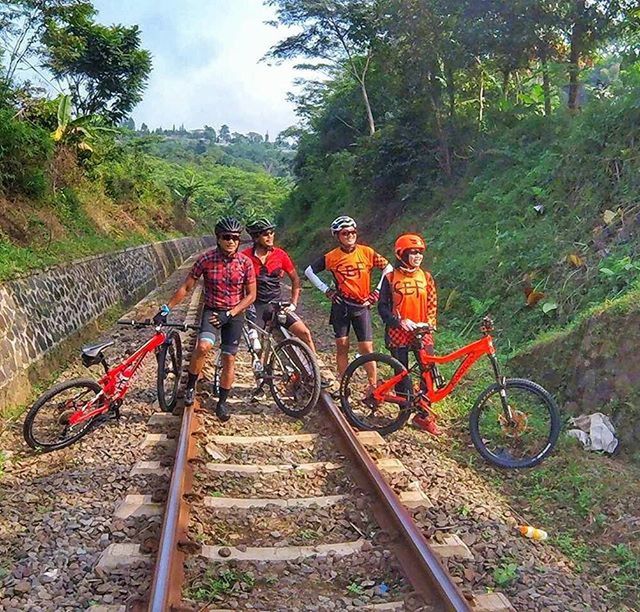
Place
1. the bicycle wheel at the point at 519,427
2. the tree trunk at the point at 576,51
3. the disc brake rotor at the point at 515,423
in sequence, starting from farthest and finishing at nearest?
the tree trunk at the point at 576,51 < the disc brake rotor at the point at 515,423 < the bicycle wheel at the point at 519,427

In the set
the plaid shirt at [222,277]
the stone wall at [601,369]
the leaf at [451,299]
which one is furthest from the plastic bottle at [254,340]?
the leaf at [451,299]

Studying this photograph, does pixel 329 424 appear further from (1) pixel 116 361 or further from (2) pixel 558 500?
(1) pixel 116 361

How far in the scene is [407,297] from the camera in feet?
21.2

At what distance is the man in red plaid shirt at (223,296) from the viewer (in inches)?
260

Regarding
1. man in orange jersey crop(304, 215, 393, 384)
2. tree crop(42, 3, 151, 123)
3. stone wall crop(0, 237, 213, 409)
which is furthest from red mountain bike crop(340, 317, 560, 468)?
tree crop(42, 3, 151, 123)

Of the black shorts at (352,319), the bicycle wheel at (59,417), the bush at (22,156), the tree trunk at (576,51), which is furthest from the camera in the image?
the tree trunk at (576,51)

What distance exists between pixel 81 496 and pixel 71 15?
16.2m

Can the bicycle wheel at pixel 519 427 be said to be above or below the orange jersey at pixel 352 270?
below

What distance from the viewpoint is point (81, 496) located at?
5.00 meters

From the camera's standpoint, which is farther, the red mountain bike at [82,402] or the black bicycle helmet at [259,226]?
the black bicycle helmet at [259,226]

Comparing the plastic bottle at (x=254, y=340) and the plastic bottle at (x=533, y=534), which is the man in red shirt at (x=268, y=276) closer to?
the plastic bottle at (x=254, y=340)

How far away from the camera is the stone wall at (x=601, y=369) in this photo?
5.89 meters

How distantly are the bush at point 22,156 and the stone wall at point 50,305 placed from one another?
179 centimetres

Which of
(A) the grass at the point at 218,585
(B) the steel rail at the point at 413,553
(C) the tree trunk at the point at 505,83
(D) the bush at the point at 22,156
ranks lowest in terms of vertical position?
(A) the grass at the point at 218,585
